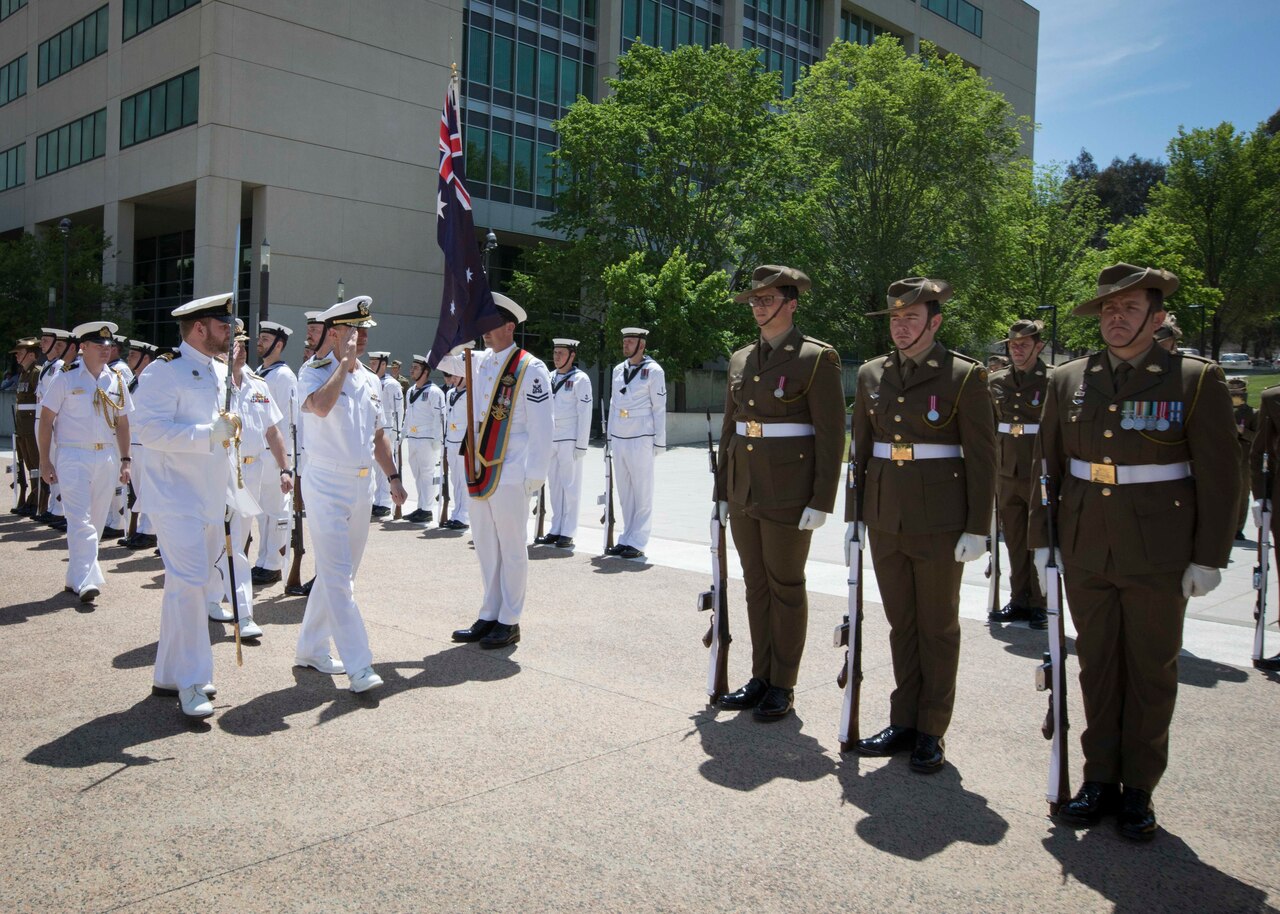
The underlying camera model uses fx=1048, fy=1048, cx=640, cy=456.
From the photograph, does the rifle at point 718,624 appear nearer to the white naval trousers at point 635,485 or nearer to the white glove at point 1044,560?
the white glove at point 1044,560

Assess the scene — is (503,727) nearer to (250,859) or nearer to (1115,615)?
(250,859)

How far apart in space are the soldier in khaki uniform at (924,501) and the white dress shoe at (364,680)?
2.74 m

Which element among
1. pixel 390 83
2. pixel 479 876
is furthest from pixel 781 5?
pixel 479 876

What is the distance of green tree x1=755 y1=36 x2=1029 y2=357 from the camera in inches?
1635

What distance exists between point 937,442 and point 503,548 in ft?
11.3

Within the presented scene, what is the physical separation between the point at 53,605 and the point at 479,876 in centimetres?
609

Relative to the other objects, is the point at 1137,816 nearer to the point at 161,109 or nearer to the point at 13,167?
the point at 161,109

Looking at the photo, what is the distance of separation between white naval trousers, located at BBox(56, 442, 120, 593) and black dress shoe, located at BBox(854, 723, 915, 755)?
641 centimetres

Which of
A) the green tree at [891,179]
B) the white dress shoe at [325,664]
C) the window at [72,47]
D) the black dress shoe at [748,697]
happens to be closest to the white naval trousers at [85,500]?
the white dress shoe at [325,664]

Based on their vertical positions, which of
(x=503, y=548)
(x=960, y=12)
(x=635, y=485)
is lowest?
(x=503, y=548)

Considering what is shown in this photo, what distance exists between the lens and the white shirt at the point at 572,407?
12594mm

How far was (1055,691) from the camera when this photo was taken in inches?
178

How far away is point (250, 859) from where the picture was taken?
3.90 m

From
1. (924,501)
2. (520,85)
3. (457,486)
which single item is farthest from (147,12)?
(924,501)
